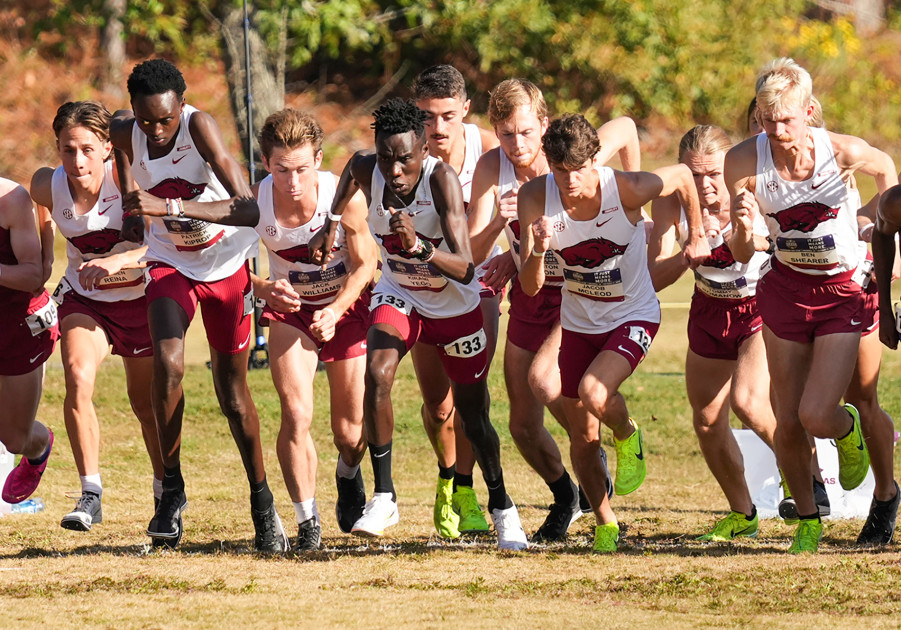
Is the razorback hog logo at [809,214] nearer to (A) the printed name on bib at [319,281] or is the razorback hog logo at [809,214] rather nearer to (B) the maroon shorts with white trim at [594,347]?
(B) the maroon shorts with white trim at [594,347]

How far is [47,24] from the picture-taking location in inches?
699

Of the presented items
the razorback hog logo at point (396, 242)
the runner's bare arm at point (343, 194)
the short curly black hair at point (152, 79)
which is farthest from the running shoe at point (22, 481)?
the razorback hog logo at point (396, 242)

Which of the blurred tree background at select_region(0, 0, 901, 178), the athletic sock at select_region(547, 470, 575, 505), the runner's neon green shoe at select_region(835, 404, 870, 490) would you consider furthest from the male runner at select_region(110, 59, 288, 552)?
the blurred tree background at select_region(0, 0, 901, 178)

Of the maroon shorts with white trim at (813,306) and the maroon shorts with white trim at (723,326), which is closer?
the maroon shorts with white trim at (813,306)

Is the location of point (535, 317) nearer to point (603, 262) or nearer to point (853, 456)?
point (603, 262)

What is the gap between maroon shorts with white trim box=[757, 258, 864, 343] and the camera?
Result: 6.71 meters

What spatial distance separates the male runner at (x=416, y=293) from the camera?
680 cm

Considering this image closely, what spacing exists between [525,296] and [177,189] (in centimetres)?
206

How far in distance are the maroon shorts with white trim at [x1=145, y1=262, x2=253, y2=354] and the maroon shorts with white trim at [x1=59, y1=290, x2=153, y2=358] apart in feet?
2.17

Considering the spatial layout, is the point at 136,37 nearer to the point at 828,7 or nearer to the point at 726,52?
the point at 726,52

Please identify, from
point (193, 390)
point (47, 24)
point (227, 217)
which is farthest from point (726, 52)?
point (227, 217)

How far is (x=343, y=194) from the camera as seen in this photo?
7.18 metres

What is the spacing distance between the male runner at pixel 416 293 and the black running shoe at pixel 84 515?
156cm

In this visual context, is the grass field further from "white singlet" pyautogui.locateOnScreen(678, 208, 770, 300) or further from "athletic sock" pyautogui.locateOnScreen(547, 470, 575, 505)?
"white singlet" pyautogui.locateOnScreen(678, 208, 770, 300)
